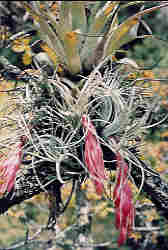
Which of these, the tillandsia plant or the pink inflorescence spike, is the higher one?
the tillandsia plant

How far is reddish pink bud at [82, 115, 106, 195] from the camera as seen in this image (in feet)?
2.13

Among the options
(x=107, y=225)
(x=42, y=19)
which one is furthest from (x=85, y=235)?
(x=107, y=225)

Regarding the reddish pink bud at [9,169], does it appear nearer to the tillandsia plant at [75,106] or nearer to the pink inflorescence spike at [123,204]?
the tillandsia plant at [75,106]

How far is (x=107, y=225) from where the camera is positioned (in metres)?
4.52

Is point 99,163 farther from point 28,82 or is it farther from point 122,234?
point 28,82

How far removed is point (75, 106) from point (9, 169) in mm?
193

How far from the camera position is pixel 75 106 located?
0.74m

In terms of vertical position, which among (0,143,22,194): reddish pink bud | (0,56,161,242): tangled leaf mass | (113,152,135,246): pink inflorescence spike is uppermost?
(0,56,161,242): tangled leaf mass

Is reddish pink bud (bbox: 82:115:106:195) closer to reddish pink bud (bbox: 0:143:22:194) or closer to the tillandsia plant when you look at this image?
the tillandsia plant

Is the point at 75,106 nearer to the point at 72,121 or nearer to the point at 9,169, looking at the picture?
the point at 72,121

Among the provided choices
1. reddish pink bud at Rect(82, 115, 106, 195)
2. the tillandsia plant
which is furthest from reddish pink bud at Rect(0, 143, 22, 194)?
reddish pink bud at Rect(82, 115, 106, 195)

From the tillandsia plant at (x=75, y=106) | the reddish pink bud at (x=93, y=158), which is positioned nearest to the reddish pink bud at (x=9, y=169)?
the tillandsia plant at (x=75, y=106)

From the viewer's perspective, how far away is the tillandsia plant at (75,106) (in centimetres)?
72

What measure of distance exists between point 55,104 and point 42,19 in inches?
7.3
